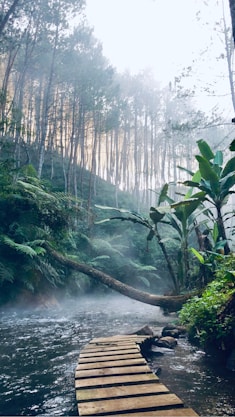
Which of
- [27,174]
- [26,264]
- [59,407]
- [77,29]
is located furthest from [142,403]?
[77,29]

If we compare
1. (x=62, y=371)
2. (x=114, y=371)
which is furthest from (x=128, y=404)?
(x=62, y=371)

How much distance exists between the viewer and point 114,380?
244 cm

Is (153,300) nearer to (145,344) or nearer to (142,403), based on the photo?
(145,344)

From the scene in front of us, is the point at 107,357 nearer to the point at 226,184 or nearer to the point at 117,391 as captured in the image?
the point at 117,391

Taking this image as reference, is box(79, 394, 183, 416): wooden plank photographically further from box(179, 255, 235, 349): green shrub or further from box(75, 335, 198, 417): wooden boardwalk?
box(179, 255, 235, 349): green shrub

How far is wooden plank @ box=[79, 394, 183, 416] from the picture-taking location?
1.91 meters

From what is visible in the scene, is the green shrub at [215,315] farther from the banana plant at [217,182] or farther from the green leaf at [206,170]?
the green leaf at [206,170]

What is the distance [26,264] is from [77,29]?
1823 cm

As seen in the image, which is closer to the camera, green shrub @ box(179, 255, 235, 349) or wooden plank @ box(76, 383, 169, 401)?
wooden plank @ box(76, 383, 169, 401)

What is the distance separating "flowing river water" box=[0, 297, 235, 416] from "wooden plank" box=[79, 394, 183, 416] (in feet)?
2.15

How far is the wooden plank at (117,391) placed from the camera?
214cm

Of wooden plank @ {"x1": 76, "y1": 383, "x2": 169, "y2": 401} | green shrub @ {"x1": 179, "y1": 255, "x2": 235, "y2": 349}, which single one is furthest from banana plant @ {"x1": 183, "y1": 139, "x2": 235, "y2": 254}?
wooden plank @ {"x1": 76, "y1": 383, "x2": 169, "y2": 401}

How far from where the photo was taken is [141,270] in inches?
572

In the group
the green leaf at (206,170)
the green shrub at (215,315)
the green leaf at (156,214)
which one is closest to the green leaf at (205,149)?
the green leaf at (206,170)
